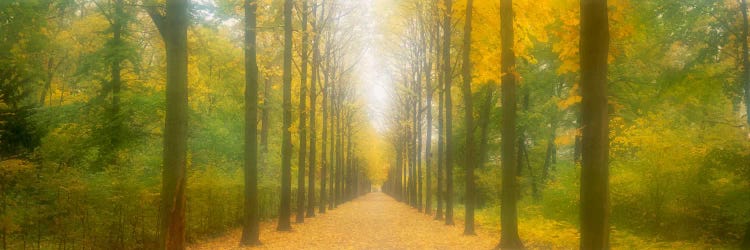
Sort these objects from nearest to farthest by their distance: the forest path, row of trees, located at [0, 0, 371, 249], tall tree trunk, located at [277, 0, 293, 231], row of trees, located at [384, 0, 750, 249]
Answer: row of trees, located at [384, 0, 750, 249] → row of trees, located at [0, 0, 371, 249] → the forest path → tall tree trunk, located at [277, 0, 293, 231]

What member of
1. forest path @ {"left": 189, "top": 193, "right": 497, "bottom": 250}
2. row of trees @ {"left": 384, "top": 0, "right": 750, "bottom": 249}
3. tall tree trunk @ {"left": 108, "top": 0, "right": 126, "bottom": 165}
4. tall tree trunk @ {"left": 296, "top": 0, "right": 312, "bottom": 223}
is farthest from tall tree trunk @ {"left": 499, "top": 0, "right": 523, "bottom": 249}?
tall tree trunk @ {"left": 108, "top": 0, "right": 126, "bottom": 165}

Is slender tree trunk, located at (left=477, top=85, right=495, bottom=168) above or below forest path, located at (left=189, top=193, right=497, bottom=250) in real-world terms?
above

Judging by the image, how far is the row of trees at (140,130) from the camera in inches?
377

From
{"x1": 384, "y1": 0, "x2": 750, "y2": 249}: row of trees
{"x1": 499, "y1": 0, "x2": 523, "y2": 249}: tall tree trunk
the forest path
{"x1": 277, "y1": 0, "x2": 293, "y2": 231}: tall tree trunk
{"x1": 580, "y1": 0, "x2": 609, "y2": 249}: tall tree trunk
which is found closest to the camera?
{"x1": 580, "y1": 0, "x2": 609, "y2": 249}: tall tree trunk

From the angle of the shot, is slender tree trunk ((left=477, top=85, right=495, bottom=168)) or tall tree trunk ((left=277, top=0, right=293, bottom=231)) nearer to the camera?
tall tree trunk ((left=277, top=0, right=293, bottom=231))

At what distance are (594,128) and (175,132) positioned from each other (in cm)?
725

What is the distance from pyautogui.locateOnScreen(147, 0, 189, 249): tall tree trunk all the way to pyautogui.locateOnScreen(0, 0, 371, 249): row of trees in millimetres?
23

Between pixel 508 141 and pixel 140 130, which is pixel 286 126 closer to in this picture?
pixel 140 130

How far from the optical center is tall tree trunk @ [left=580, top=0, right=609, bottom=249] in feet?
26.3

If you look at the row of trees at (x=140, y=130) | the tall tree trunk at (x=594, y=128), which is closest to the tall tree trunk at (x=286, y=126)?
the row of trees at (x=140, y=130)

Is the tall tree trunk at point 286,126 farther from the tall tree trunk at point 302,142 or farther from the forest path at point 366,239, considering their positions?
the tall tree trunk at point 302,142

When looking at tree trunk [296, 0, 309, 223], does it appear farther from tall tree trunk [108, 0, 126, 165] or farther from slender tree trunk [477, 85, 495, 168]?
slender tree trunk [477, 85, 495, 168]

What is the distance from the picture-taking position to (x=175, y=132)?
30.8ft

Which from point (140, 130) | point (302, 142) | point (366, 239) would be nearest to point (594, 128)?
point (366, 239)
